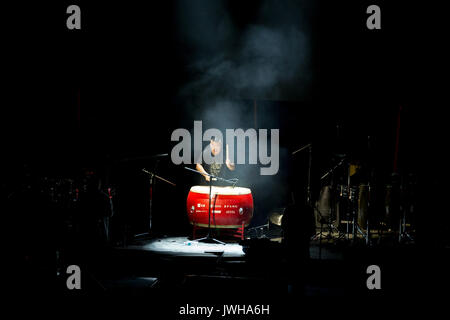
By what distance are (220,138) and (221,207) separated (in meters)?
1.70

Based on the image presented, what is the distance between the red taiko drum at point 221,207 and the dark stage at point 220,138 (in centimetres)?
2

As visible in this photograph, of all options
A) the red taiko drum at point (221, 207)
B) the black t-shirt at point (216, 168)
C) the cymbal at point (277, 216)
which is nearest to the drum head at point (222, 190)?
the red taiko drum at point (221, 207)

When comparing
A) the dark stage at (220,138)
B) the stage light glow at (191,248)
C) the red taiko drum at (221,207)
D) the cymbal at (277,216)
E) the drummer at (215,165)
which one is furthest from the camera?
the cymbal at (277,216)

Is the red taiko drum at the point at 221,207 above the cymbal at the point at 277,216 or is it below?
above

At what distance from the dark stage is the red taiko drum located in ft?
0.08

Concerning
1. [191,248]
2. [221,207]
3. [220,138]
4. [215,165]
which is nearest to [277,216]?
[221,207]

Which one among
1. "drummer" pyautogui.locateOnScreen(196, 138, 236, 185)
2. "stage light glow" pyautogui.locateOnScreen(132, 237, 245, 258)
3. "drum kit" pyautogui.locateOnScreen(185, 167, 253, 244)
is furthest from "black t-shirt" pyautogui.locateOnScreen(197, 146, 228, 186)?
"stage light glow" pyautogui.locateOnScreen(132, 237, 245, 258)

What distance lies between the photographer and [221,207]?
567 centimetres

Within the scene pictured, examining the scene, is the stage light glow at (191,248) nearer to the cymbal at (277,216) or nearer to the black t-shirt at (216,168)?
the black t-shirt at (216,168)

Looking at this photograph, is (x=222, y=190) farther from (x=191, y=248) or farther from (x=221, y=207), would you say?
(x=191, y=248)

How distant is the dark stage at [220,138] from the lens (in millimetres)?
4203

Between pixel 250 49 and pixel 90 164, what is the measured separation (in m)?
3.26

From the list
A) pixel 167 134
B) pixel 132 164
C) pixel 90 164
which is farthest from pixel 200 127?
pixel 90 164
